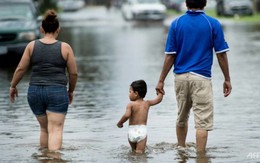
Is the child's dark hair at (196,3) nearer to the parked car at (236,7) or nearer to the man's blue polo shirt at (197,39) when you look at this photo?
the man's blue polo shirt at (197,39)

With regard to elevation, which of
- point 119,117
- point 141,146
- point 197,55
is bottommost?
point 119,117

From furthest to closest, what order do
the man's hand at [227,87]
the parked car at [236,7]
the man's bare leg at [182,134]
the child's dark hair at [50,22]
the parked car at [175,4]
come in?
the parked car at [175,4] < the parked car at [236,7] < the man's bare leg at [182,134] < the man's hand at [227,87] < the child's dark hair at [50,22]

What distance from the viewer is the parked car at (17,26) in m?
23.0

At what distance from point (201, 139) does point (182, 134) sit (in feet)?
1.49

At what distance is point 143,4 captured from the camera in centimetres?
5209

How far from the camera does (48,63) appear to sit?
31.0 ft

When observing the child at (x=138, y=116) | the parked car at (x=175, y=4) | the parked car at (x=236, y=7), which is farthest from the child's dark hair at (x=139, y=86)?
the parked car at (x=175, y=4)

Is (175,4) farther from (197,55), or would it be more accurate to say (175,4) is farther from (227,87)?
(197,55)

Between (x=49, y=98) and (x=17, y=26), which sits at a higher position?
(x=49, y=98)

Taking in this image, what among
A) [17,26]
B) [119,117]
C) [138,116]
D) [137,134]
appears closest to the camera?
[137,134]

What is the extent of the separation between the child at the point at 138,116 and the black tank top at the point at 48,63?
30.4 inches

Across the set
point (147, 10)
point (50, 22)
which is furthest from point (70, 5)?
point (50, 22)

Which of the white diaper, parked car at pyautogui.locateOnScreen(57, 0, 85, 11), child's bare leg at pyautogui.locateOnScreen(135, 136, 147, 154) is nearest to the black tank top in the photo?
the white diaper

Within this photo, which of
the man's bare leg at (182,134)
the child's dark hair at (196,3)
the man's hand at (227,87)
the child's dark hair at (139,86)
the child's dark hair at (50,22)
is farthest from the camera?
the man's bare leg at (182,134)
